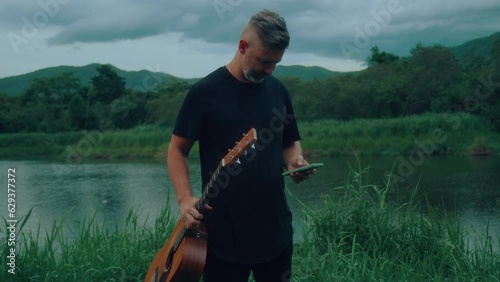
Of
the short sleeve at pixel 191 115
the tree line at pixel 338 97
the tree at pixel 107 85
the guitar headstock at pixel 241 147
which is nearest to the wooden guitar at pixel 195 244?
the guitar headstock at pixel 241 147

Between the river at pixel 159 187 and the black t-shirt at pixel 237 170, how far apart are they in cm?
290

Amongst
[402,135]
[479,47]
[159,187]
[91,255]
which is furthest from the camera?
[479,47]

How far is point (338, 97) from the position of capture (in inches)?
885

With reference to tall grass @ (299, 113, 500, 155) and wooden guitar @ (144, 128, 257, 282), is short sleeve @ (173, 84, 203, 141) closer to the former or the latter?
wooden guitar @ (144, 128, 257, 282)

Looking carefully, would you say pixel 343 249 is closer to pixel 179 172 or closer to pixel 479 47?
pixel 179 172

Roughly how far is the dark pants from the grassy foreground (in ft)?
4.58

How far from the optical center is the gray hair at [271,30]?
1.92 metres

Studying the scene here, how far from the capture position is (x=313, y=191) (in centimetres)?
1084

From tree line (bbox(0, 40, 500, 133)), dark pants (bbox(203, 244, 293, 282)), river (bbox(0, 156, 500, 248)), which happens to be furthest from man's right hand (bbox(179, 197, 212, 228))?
tree line (bbox(0, 40, 500, 133))

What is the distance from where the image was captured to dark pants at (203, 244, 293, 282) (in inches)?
80.1

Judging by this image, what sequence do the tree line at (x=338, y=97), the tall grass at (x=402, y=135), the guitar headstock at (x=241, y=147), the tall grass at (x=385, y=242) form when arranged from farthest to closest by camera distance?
the tree line at (x=338, y=97) < the tall grass at (x=402, y=135) < the tall grass at (x=385, y=242) < the guitar headstock at (x=241, y=147)

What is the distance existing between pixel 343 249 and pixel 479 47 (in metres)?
24.4

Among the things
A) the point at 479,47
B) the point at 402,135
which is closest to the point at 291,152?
the point at 402,135

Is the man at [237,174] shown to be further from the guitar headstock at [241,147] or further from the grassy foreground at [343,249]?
the grassy foreground at [343,249]
